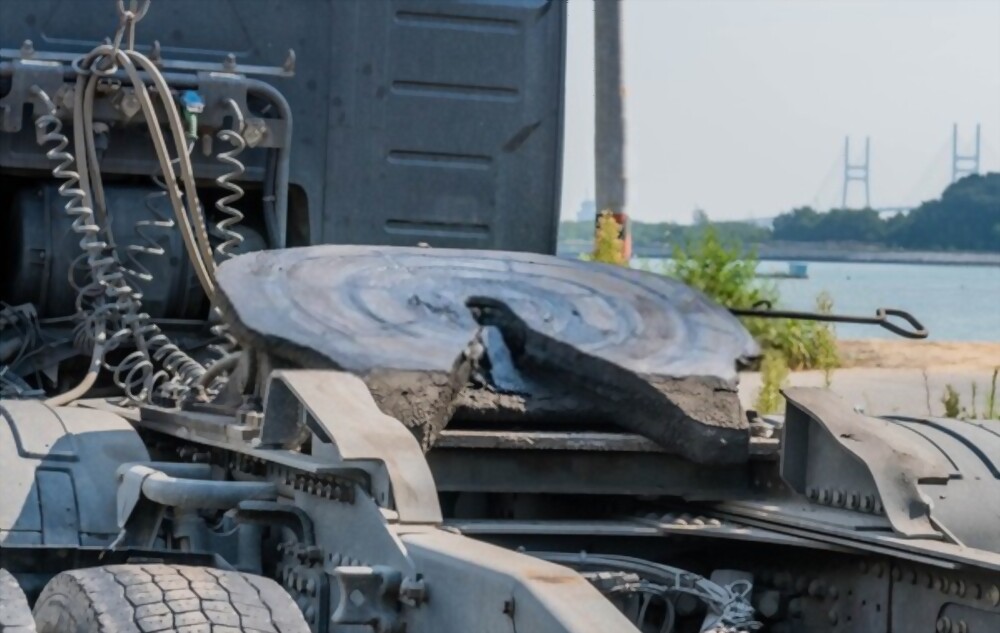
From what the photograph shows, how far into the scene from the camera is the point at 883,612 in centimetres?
425

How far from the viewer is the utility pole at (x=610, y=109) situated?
16.0m

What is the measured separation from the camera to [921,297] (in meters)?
23.4

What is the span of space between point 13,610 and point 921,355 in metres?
15.2

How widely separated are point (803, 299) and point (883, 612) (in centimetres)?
1787

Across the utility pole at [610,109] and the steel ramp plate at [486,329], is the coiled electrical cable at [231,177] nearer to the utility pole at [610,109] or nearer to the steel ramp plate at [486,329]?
the steel ramp plate at [486,329]

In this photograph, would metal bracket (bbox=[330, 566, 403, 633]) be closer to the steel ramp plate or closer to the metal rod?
the steel ramp plate

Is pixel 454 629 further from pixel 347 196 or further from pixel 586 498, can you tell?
pixel 347 196

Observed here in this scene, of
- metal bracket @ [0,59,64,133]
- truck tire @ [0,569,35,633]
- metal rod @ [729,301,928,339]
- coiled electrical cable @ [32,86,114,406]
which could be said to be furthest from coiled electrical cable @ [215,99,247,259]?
truck tire @ [0,569,35,633]

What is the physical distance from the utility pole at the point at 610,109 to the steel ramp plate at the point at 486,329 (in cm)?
1092

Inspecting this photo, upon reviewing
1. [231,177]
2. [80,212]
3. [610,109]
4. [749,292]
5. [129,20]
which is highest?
[610,109]

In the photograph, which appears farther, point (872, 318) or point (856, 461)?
point (872, 318)

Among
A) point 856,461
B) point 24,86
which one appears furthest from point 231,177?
point 856,461

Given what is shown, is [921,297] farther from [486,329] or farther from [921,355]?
[486,329]

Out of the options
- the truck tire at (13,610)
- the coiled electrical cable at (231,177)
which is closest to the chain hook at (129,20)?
the coiled electrical cable at (231,177)
